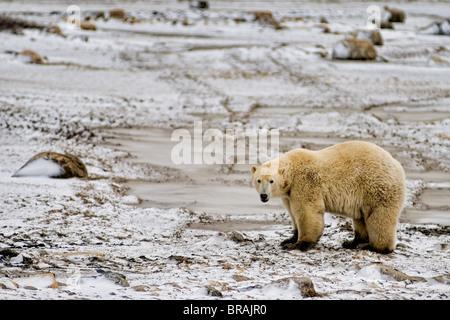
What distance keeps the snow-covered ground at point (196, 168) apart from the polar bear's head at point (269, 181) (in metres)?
0.51

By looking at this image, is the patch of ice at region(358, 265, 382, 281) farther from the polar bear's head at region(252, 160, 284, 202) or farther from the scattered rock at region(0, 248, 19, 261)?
the scattered rock at region(0, 248, 19, 261)

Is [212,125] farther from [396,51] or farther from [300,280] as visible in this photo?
[396,51]

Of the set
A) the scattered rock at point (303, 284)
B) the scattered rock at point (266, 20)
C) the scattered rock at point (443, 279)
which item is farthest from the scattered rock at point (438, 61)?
the scattered rock at point (303, 284)

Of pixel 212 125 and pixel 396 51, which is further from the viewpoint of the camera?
pixel 396 51

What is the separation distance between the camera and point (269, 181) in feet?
16.9

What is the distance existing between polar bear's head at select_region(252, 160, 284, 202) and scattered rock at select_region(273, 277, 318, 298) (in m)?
1.10

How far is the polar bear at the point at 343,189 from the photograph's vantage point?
509 cm

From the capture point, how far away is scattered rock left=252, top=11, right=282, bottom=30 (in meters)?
25.7

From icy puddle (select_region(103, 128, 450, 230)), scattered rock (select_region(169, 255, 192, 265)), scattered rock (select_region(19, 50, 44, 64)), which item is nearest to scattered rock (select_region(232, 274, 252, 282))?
scattered rock (select_region(169, 255, 192, 265))

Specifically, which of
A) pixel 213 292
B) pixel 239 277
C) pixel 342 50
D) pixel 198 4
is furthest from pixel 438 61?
pixel 198 4

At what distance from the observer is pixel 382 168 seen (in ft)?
16.9
